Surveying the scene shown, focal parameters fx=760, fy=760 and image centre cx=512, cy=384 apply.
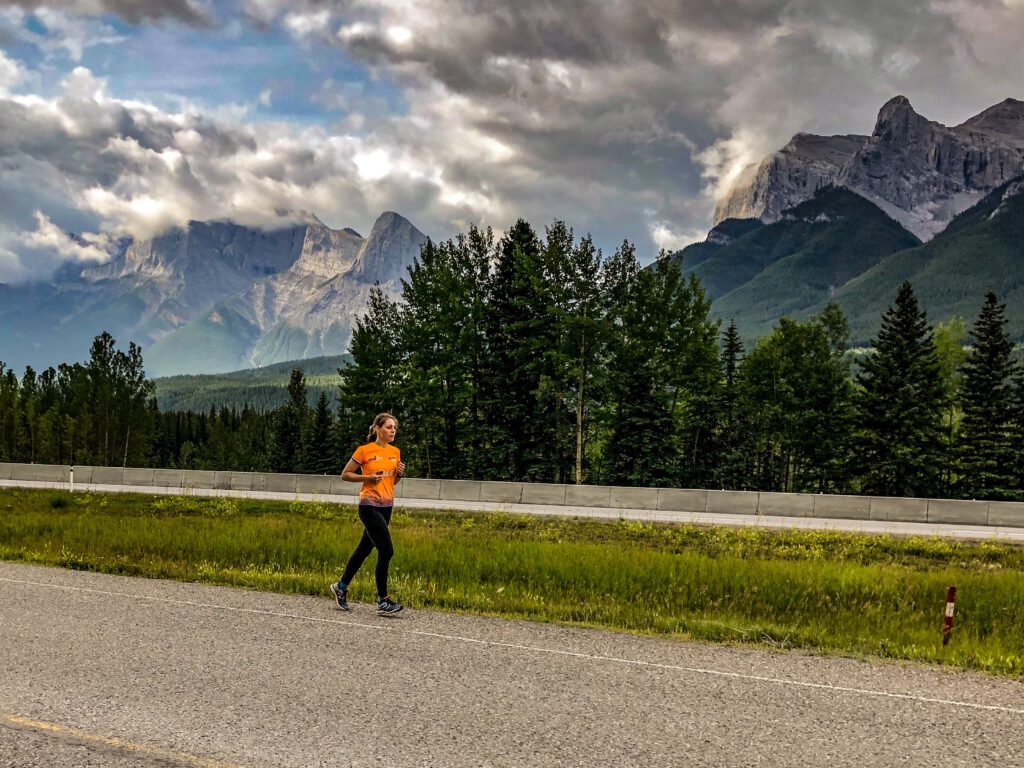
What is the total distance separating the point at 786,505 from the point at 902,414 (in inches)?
849

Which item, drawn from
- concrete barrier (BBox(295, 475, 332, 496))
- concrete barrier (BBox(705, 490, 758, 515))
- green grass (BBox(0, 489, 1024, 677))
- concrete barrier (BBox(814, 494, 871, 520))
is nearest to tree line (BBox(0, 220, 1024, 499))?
concrete barrier (BBox(295, 475, 332, 496))

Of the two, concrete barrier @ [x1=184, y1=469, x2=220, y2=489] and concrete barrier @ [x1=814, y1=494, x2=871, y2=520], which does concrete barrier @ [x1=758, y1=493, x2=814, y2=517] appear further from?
concrete barrier @ [x1=184, y1=469, x2=220, y2=489]

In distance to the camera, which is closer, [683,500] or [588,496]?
[683,500]

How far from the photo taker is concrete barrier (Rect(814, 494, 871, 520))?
26359mm

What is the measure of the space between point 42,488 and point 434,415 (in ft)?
69.0

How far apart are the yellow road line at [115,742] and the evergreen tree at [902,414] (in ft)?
150

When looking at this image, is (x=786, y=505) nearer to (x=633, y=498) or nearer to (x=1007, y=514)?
(x=633, y=498)

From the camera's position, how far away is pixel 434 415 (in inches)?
1847

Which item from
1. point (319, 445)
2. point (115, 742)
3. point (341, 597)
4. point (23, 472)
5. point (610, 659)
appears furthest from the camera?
point (319, 445)

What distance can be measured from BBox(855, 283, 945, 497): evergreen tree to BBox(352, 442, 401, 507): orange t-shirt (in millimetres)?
41553

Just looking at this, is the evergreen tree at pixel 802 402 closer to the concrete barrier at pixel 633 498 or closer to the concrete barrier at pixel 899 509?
the concrete barrier at pixel 899 509

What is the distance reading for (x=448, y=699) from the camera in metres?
6.19

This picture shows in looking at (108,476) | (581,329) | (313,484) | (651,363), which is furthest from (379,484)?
(108,476)

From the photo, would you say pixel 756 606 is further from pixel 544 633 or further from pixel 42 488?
pixel 42 488
